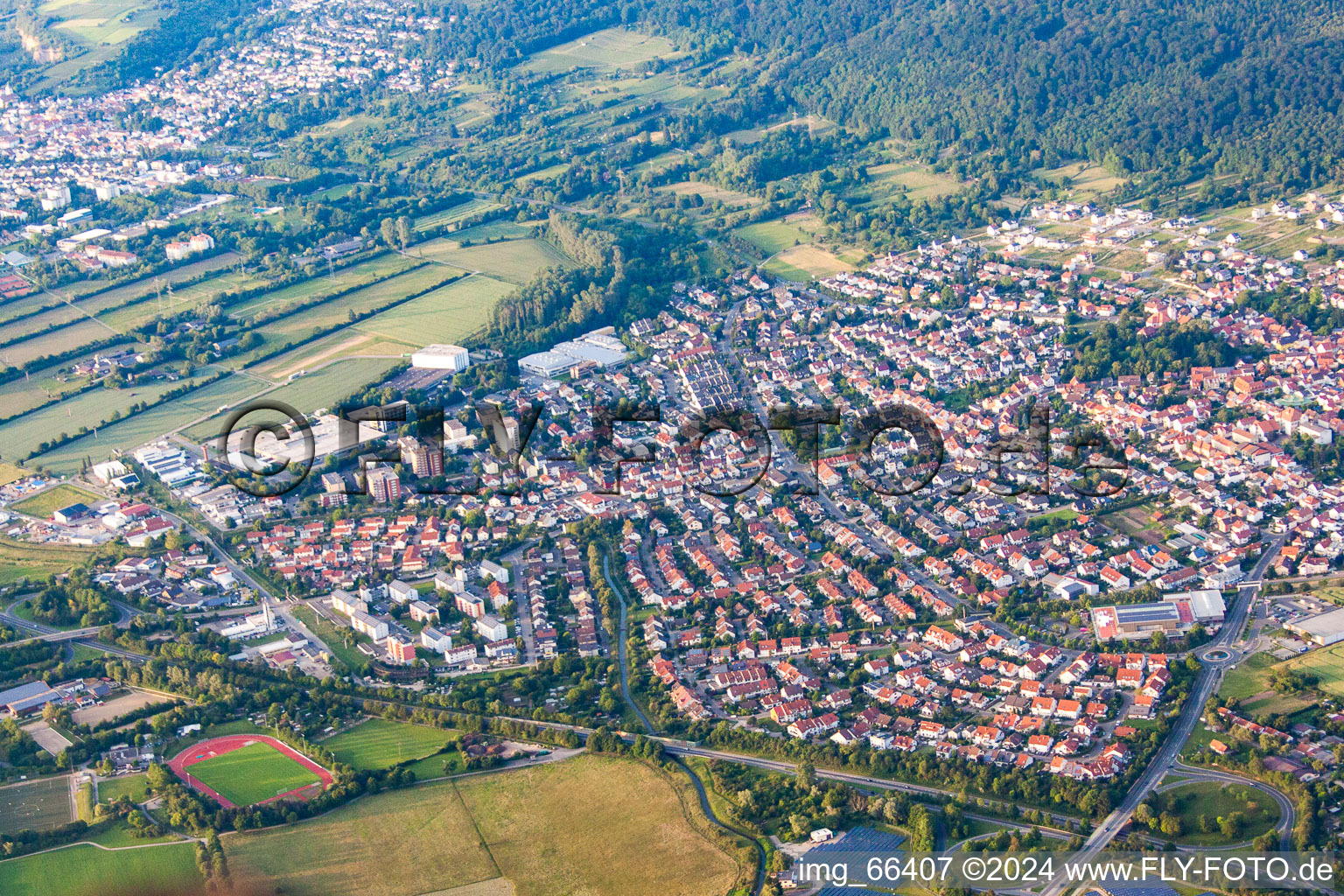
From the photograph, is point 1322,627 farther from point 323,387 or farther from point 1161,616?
point 323,387

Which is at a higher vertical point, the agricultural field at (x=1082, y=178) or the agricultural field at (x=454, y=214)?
the agricultural field at (x=454, y=214)

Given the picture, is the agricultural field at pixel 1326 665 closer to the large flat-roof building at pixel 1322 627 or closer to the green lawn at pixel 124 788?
the large flat-roof building at pixel 1322 627

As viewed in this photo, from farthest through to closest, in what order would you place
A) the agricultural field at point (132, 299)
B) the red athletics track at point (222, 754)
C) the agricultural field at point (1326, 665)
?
the agricultural field at point (132, 299) < the agricultural field at point (1326, 665) < the red athletics track at point (222, 754)

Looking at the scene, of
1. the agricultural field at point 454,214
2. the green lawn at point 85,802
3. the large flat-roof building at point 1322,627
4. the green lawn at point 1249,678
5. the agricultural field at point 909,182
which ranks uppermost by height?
the agricultural field at point 454,214

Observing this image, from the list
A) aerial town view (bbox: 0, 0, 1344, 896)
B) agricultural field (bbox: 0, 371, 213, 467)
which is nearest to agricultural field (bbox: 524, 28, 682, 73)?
aerial town view (bbox: 0, 0, 1344, 896)

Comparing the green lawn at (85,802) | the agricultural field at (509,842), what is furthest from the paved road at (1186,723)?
the green lawn at (85,802)

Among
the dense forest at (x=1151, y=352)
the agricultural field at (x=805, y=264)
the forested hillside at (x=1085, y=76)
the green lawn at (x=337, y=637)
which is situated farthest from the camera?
the forested hillside at (x=1085, y=76)

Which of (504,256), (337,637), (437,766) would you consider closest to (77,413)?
(337,637)
